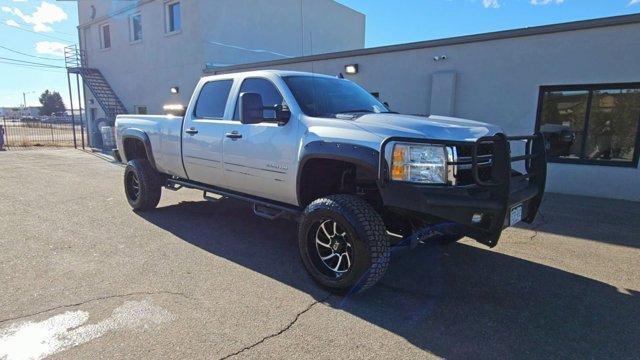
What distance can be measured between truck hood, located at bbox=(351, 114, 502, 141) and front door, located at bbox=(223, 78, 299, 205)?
31.2 inches

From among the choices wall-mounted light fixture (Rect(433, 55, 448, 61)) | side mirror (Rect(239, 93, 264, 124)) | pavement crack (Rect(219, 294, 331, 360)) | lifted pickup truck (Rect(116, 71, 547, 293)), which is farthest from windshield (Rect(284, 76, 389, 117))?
wall-mounted light fixture (Rect(433, 55, 448, 61))

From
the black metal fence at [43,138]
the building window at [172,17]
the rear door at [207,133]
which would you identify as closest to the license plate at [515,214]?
the rear door at [207,133]

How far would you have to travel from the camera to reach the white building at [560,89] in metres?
7.49

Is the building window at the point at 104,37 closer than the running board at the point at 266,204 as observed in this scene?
No

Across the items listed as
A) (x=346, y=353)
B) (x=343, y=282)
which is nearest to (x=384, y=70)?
(x=343, y=282)

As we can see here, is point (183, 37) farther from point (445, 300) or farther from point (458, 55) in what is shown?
point (445, 300)

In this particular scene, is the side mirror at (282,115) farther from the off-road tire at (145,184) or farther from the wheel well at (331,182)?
the off-road tire at (145,184)

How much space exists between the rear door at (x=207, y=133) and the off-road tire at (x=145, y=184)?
1.06 meters

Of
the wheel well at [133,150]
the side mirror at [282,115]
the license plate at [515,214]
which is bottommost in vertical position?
the license plate at [515,214]

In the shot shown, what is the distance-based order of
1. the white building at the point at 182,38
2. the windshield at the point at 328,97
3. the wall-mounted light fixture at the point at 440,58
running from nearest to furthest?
the windshield at the point at 328,97 < the wall-mounted light fixture at the point at 440,58 < the white building at the point at 182,38

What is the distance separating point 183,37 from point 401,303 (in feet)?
51.5

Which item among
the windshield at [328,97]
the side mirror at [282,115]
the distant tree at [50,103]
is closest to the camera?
the side mirror at [282,115]

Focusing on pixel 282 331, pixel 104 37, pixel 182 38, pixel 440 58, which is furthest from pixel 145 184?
pixel 104 37

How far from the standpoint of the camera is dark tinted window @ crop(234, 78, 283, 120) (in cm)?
432
